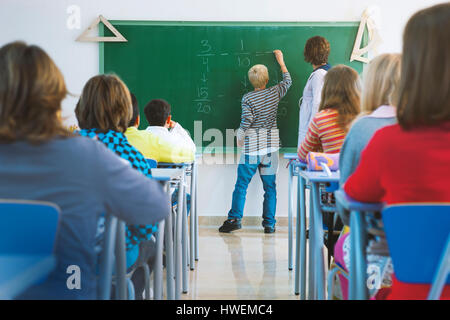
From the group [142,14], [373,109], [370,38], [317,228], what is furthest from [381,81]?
[142,14]

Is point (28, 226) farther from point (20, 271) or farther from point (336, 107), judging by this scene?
point (336, 107)

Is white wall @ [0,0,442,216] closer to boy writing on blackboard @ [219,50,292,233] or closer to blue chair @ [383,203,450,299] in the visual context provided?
boy writing on blackboard @ [219,50,292,233]

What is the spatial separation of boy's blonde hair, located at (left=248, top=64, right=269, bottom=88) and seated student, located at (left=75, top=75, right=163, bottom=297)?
113 inches

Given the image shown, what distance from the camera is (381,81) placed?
1.99m

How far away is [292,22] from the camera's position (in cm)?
492

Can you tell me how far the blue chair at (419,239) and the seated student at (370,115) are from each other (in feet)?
2.25

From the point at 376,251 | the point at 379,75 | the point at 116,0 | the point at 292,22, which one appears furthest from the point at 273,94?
the point at 376,251

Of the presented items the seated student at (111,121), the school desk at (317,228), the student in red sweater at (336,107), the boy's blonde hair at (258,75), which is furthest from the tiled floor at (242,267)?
the boy's blonde hair at (258,75)

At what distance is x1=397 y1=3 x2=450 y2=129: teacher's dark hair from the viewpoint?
48.6 inches

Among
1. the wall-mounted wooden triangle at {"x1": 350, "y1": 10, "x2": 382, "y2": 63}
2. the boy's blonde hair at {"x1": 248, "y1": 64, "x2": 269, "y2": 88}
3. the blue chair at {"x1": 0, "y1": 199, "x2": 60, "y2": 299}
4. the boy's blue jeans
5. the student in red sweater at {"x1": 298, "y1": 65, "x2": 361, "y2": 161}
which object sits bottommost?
the boy's blue jeans

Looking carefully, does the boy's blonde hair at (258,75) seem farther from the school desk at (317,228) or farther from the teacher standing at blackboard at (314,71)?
the school desk at (317,228)

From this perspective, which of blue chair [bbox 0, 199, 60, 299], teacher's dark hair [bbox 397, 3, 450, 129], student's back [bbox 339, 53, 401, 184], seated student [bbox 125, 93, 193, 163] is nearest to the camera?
blue chair [bbox 0, 199, 60, 299]

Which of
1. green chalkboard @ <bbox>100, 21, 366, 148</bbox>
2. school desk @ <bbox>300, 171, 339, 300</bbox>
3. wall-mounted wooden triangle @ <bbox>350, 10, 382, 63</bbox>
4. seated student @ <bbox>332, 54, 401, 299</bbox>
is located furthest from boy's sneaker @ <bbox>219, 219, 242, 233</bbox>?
seated student @ <bbox>332, 54, 401, 299</bbox>

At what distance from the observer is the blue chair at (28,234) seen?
3.66ft
